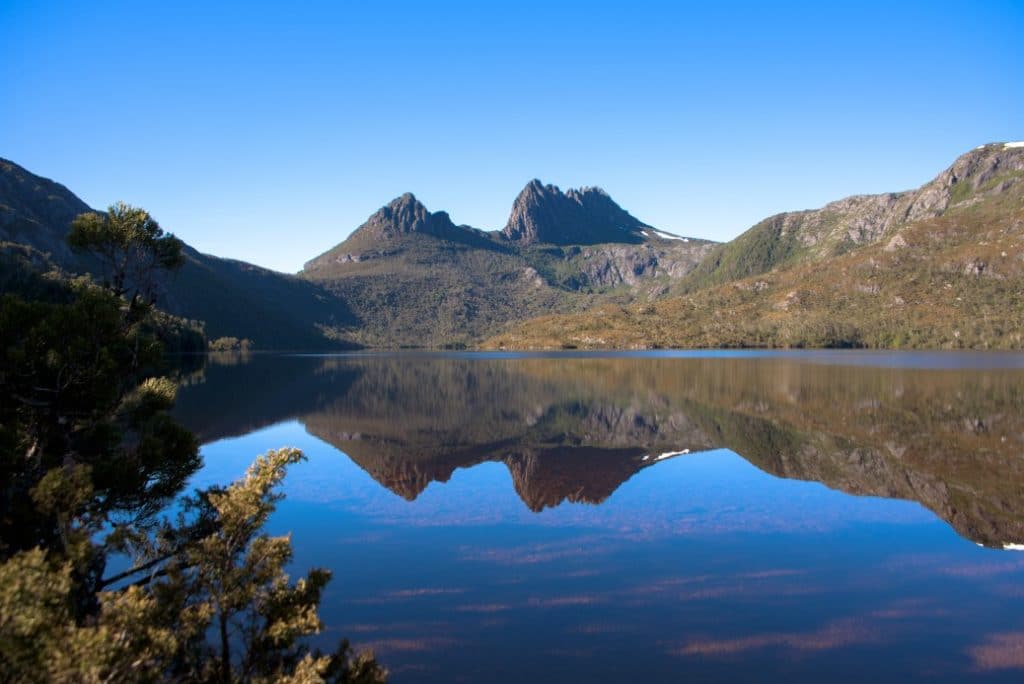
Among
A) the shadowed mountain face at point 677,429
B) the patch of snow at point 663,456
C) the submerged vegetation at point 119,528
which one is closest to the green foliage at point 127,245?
the submerged vegetation at point 119,528

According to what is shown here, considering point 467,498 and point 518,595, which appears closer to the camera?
point 518,595

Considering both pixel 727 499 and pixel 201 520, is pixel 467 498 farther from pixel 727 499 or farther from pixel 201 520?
pixel 201 520

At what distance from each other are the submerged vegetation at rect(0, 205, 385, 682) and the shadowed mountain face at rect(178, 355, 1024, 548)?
16.7 m

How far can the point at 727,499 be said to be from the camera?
29.5m

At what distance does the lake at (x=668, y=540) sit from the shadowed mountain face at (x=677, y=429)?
303 millimetres

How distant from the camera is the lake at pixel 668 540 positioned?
14430 millimetres

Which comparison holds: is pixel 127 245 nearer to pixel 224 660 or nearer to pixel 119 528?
pixel 119 528

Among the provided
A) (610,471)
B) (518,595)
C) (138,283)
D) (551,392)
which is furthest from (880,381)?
(138,283)

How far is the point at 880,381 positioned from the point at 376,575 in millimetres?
83764

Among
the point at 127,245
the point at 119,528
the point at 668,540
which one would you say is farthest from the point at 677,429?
the point at 119,528

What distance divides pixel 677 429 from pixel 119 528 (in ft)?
144

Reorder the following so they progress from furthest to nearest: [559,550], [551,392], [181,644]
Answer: [551,392]
[559,550]
[181,644]

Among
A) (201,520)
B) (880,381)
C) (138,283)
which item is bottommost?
(880,381)

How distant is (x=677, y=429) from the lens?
5075 centimetres
